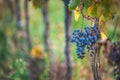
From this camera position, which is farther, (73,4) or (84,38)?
(84,38)

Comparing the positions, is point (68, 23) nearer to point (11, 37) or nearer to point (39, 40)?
point (11, 37)

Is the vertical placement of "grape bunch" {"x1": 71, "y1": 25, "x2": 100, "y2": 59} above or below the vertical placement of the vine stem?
above

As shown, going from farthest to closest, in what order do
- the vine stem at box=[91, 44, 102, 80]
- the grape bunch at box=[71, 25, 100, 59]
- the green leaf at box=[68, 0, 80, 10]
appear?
the vine stem at box=[91, 44, 102, 80]
the grape bunch at box=[71, 25, 100, 59]
the green leaf at box=[68, 0, 80, 10]

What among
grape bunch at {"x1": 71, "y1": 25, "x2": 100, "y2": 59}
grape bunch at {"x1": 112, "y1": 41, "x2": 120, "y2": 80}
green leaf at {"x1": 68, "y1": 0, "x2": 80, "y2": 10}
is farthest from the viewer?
grape bunch at {"x1": 112, "y1": 41, "x2": 120, "y2": 80}

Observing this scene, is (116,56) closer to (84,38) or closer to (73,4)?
(84,38)

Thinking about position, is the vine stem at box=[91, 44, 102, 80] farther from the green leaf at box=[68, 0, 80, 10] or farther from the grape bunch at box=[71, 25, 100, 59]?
the green leaf at box=[68, 0, 80, 10]

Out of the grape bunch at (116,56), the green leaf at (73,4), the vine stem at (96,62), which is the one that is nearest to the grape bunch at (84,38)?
the vine stem at (96,62)

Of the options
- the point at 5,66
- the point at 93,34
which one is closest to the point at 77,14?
the point at 93,34

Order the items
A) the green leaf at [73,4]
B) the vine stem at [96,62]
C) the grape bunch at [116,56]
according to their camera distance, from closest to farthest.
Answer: the green leaf at [73,4], the vine stem at [96,62], the grape bunch at [116,56]

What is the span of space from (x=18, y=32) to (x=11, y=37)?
210mm

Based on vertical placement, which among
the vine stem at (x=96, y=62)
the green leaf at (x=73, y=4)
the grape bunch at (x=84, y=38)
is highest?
the green leaf at (x=73, y=4)

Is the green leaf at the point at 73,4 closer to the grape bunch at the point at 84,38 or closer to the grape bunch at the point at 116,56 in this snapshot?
the grape bunch at the point at 84,38

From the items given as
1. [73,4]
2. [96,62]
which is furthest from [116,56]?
[73,4]

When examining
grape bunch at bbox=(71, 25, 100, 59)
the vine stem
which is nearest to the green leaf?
grape bunch at bbox=(71, 25, 100, 59)
